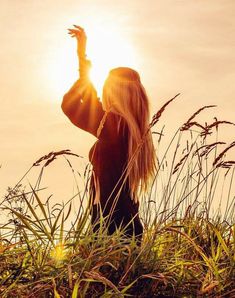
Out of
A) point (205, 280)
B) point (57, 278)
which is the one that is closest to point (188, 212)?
point (205, 280)

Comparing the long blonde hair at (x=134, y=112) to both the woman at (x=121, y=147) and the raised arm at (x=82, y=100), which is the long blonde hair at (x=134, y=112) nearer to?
the woman at (x=121, y=147)

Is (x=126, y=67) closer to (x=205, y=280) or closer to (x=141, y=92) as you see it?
(x=141, y=92)

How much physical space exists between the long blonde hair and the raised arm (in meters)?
0.20

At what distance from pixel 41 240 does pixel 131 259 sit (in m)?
0.57

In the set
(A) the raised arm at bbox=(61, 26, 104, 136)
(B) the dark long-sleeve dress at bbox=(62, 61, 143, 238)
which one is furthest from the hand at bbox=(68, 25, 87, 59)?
(B) the dark long-sleeve dress at bbox=(62, 61, 143, 238)

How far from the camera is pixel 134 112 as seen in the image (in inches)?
223

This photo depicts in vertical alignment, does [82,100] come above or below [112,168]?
above

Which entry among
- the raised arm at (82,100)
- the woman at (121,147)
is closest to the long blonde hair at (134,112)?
the woman at (121,147)

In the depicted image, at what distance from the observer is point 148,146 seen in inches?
217

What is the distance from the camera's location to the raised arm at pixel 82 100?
19.1 ft

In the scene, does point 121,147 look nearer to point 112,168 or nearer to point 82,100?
point 112,168

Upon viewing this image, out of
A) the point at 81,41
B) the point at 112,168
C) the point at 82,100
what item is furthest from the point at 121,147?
the point at 81,41

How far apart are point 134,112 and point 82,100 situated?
586mm

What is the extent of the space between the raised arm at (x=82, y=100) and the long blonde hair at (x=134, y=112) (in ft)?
0.65
